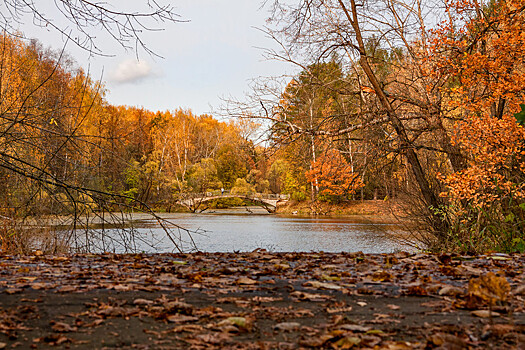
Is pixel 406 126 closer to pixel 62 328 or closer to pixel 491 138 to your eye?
pixel 491 138

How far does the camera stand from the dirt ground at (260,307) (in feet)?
7.61

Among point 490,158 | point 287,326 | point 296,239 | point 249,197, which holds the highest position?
point 490,158

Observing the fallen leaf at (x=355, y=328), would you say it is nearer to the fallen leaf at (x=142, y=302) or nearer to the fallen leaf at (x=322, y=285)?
the fallen leaf at (x=322, y=285)

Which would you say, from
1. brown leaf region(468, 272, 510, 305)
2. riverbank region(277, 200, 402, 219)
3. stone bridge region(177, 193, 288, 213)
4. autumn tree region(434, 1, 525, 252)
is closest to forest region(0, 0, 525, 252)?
autumn tree region(434, 1, 525, 252)

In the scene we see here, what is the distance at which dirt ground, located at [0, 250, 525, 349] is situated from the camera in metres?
2.32

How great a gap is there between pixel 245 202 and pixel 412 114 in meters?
36.7

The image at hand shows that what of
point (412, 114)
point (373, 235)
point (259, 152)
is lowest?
point (373, 235)

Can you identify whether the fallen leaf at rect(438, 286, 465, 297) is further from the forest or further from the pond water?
the pond water

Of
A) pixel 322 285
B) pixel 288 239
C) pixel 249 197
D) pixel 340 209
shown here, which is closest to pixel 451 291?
pixel 322 285

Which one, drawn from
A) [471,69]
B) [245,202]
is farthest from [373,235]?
[245,202]

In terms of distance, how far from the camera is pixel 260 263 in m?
4.91

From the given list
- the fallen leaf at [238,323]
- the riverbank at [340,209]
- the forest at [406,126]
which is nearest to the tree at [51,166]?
the forest at [406,126]

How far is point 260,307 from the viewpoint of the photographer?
9.58 ft

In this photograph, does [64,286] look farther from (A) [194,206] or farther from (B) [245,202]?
(B) [245,202]
